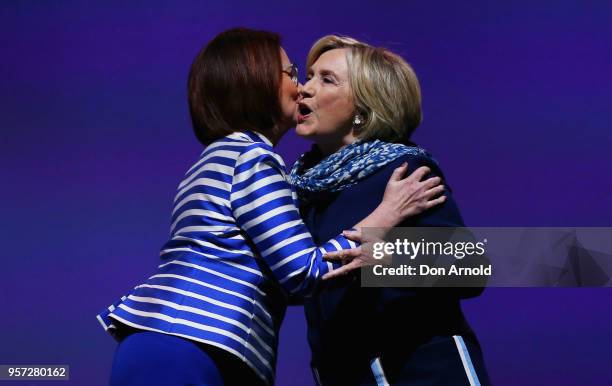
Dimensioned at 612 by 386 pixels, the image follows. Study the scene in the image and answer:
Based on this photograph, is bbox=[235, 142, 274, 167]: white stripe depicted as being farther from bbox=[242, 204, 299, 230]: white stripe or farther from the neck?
the neck

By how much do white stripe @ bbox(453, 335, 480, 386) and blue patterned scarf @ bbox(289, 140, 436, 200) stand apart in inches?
13.8

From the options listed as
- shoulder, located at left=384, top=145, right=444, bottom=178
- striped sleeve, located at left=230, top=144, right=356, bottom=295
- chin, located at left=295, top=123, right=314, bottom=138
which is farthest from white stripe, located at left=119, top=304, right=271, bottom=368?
chin, located at left=295, top=123, right=314, bottom=138

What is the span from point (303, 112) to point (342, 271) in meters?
0.48

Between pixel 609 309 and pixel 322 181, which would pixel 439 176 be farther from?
pixel 609 309

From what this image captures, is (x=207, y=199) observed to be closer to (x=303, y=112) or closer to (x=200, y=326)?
(x=200, y=326)

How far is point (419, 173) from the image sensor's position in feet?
5.44

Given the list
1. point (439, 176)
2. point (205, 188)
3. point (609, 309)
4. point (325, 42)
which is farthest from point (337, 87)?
point (609, 309)

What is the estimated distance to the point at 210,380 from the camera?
148 cm

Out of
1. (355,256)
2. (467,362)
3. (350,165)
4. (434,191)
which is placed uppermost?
(350,165)

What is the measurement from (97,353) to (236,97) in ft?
5.12

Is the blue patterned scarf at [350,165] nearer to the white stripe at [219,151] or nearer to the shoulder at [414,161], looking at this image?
the shoulder at [414,161]

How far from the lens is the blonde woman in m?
1.65

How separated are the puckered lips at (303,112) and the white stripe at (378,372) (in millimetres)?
538

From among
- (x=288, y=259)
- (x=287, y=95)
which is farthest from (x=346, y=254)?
(x=287, y=95)
